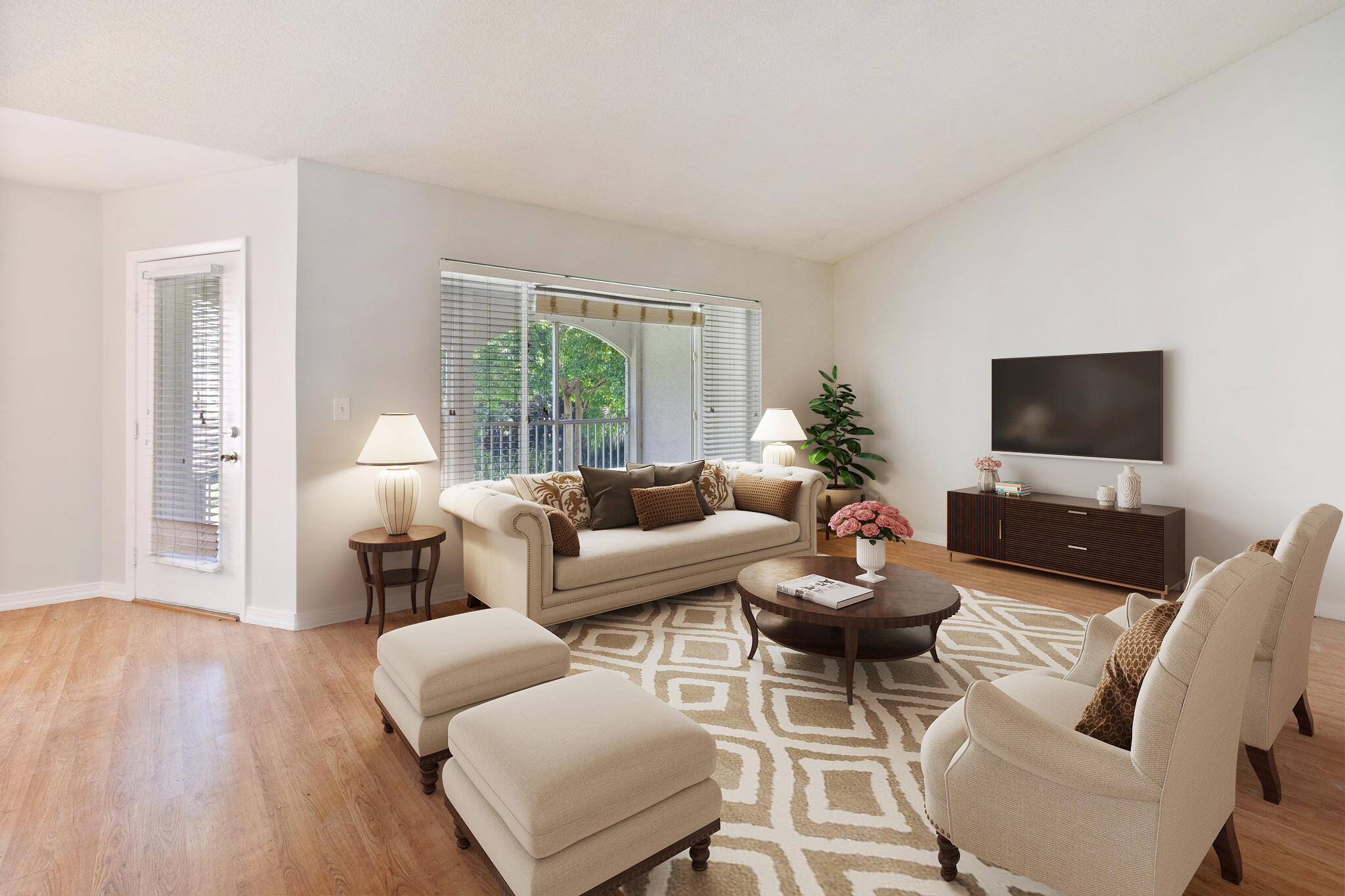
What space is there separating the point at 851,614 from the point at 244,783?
7.18ft

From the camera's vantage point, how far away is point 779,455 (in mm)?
5520

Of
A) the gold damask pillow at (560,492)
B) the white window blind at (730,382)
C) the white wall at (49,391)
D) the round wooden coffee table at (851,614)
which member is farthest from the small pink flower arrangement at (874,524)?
the white wall at (49,391)

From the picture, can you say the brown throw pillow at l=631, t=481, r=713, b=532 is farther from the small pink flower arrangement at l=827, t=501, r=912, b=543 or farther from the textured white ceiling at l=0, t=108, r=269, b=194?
the textured white ceiling at l=0, t=108, r=269, b=194

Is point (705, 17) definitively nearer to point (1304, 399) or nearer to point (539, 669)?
point (539, 669)

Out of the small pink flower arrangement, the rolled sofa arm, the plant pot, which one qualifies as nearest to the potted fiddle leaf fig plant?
the plant pot

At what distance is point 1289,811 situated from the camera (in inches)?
77.4

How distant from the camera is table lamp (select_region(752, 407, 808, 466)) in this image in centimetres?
530

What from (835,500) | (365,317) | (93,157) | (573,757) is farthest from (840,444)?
(93,157)

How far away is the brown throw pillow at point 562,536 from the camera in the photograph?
347 centimetres

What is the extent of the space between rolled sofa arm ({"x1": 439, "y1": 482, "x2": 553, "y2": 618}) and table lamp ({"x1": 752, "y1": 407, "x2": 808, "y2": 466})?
2399 mm

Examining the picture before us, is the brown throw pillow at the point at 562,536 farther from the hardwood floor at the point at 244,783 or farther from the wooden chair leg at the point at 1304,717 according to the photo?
the wooden chair leg at the point at 1304,717

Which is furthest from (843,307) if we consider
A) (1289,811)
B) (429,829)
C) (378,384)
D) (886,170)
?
(429,829)

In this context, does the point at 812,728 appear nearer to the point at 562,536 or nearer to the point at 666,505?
the point at 562,536

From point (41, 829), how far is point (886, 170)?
526 centimetres
